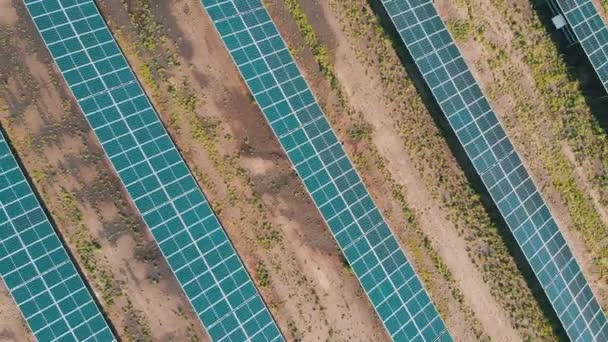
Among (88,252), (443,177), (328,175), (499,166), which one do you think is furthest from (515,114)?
(88,252)

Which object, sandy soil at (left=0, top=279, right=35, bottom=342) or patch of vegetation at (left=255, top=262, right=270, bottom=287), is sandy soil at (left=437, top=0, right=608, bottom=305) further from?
sandy soil at (left=0, top=279, right=35, bottom=342)

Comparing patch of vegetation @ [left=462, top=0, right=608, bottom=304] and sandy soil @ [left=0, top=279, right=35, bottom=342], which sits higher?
sandy soil @ [left=0, top=279, right=35, bottom=342]

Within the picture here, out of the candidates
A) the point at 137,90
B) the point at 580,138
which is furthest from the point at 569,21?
the point at 137,90

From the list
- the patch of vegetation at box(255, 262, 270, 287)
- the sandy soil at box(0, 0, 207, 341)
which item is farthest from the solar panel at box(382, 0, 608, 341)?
the sandy soil at box(0, 0, 207, 341)

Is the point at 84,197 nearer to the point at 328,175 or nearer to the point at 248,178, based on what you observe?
the point at 248,178

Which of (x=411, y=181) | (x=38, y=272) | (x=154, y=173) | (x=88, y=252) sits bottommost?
(x=411, y=181)

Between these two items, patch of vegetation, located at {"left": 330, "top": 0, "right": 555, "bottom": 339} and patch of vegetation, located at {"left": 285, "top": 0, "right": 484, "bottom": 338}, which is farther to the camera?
patch of vegetation, located at {"left": 330, "top": 0, "right": 555, "bottom": 339}
